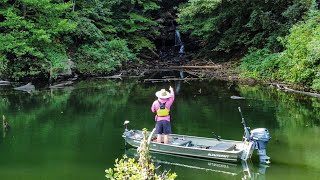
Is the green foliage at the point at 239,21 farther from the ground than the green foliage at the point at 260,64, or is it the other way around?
the green foliage at the point at 239,21

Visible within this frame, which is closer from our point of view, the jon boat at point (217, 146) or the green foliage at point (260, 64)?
the jon boat at point (217, 146)

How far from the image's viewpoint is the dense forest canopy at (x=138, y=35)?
25062mm

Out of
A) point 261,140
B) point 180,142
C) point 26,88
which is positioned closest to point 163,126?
point 180,142

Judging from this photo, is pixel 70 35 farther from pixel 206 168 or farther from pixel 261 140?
pixel 261 140

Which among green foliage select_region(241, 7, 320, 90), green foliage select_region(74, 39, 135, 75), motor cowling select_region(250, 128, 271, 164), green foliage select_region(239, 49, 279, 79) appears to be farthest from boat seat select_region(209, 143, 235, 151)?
green foliage select_region(74, 39, 135, 75)

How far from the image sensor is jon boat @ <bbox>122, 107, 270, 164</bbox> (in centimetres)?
1105

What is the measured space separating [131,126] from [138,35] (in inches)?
926

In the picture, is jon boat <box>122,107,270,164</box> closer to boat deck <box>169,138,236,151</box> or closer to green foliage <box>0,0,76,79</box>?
boat deck <box>169,138,236,151</box>

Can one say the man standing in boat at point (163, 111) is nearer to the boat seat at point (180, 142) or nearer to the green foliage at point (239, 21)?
the boat seat at point (180, 142)

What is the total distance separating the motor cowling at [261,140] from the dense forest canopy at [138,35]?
35.4 ft

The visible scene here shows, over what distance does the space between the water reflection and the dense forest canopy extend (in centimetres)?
1128

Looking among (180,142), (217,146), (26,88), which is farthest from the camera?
(26,88)

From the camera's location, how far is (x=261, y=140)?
36.0ft

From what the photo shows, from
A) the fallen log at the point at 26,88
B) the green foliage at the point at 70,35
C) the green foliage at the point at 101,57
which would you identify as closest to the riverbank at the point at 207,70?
the green foliage at the point at 101,57
